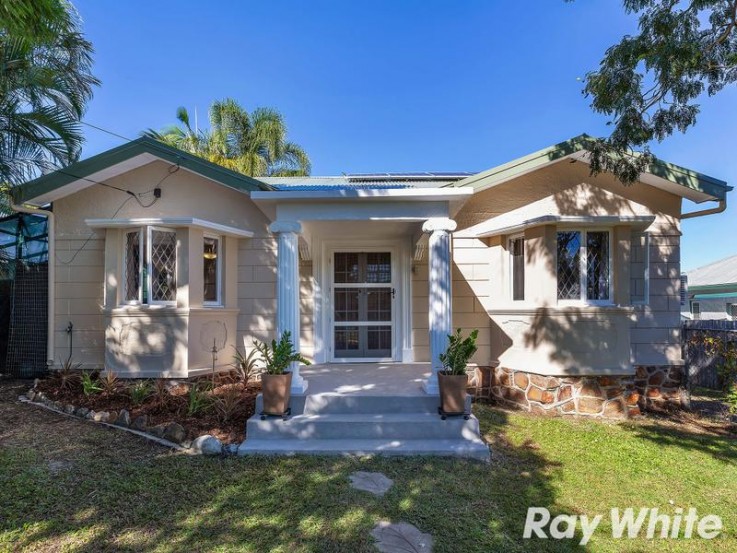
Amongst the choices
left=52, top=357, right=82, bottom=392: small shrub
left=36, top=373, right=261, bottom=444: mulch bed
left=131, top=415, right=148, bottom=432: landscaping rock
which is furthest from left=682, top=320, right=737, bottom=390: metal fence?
left=52, top=357, right=82, bottom=392: small shrub

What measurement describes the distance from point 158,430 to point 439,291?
12.5 feet

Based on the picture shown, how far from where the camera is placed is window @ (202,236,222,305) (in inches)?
246

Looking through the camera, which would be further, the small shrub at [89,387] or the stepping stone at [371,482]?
the small shrub at [89,387]

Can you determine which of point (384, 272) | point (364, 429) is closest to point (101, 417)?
point (364, 429)

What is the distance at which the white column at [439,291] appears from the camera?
193 inches

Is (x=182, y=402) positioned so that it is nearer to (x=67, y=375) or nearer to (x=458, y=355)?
(x=67, y=375)

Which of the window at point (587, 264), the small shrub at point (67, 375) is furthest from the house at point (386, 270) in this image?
the small shrub at point (67, 375)

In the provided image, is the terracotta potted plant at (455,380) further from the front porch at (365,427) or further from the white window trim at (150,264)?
the white window trim at (150,264)

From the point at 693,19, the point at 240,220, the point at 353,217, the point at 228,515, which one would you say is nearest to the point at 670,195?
the point at 693,19

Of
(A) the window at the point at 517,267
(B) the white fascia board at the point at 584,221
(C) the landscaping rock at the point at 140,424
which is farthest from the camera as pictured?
(A) the window at the point at 517,267

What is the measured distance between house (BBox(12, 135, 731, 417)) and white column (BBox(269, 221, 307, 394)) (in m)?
0.03

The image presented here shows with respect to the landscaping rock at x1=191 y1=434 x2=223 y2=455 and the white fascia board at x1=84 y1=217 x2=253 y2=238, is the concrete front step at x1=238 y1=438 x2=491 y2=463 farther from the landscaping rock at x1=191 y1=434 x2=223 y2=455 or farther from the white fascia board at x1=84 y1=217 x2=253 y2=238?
the white fascia board at x1=84 y1=217 x2=253 y2=238

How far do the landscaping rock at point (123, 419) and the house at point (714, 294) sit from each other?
16800 millimetres

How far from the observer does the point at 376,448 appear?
419 cm
